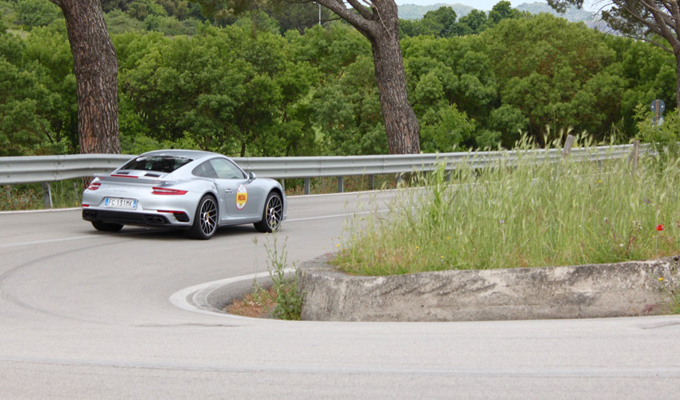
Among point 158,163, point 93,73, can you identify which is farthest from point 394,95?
point 158,163

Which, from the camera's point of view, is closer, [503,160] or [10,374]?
[10,374]

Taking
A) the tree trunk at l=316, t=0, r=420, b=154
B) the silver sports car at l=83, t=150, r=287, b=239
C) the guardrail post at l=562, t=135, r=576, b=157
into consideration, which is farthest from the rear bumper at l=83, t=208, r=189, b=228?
the tree trunk at l=316, t=0, r=420, b=154

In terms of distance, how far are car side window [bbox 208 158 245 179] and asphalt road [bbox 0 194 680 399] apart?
5.13 m

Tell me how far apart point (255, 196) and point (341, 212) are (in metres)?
3.65

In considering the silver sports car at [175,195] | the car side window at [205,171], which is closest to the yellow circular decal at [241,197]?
the silver sports car at [175,195]

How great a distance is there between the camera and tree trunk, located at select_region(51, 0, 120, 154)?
61.2 ft

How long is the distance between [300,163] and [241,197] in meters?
8.32

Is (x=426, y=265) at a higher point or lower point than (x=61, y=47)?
lower

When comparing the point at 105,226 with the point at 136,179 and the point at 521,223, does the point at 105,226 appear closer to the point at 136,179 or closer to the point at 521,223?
the point at 136,179

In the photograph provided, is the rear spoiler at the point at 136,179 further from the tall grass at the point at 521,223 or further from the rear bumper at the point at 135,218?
the tall grass at the point at 521,223

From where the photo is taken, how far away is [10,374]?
5.13m

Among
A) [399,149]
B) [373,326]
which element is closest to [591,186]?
[373,326]

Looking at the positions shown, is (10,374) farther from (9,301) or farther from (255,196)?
(255,196)

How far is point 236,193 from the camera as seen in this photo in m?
13.7
